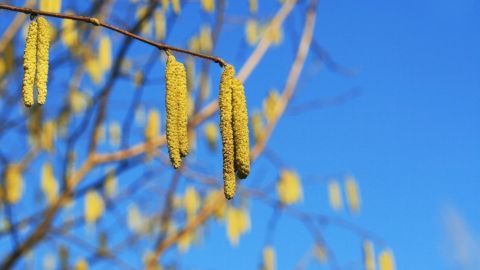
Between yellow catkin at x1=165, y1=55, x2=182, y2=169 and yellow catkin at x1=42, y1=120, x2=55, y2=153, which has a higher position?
yellow catkin at x1=165, y1=55, x2=182, y2=169

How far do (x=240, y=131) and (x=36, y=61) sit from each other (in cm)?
34

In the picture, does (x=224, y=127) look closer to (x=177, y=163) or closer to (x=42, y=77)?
(x=177, y=163)

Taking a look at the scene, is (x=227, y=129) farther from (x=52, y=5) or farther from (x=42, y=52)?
(x=52, y=5)

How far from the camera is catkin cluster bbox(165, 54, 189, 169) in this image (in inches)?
46.5

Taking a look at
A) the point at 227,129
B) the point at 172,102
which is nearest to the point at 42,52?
the point at 172,102

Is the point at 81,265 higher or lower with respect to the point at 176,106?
lower

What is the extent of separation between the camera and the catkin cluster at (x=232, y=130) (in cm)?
112

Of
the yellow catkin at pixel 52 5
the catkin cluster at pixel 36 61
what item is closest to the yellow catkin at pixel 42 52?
the catkin cluster at pixel 36 61

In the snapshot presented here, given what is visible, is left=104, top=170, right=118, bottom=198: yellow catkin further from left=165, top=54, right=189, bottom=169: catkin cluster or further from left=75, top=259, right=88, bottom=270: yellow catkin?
left=165, top=54, right=189, bottom=169: catkin cluster

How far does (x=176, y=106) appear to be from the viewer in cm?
122

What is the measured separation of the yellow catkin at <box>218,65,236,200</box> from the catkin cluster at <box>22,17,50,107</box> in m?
0.25

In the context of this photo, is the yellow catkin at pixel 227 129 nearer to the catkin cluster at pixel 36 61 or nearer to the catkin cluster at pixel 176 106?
the catkin cluster at pixel 176 106

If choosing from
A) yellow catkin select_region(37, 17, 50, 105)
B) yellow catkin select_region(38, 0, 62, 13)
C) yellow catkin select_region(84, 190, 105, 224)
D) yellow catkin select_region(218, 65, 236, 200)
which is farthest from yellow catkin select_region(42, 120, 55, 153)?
yellow catkin select_region(218, 65, 236, 200)

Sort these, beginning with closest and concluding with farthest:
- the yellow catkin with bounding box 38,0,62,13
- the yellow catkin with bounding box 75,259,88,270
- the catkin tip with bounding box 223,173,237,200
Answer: the catkin tip with bounding box 223,173,237,200 → the yellow catkin with bounding box 38,0,62,13 → the yellow catkin with bounding box 75,259,88,270
